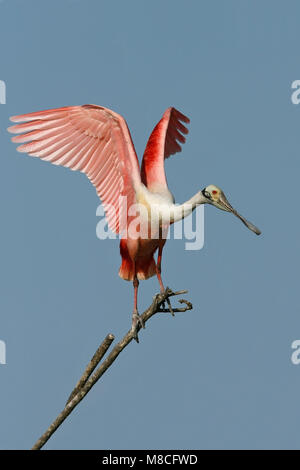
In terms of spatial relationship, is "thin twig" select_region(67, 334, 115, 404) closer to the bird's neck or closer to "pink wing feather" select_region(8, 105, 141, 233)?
"pink wing feather" select_region(8, 105, 141, 233)

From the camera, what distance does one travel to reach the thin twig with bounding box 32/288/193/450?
23.3 ft

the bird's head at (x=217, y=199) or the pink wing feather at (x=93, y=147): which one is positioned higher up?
the pink wing feather at (x=93, y=147)

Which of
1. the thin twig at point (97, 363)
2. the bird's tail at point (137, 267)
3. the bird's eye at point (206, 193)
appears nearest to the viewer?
the thin twig at point (97, 363)

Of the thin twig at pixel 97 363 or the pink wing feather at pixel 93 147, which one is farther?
the pink wing feather at pixel 93 147

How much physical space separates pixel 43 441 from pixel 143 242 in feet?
5.11

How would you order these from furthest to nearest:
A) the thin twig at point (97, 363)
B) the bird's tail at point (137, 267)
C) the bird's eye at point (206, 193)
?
the bird's tail at point (137, 267) < the bird's eye at point (206, 193) < the thin twig at point (97, 363)

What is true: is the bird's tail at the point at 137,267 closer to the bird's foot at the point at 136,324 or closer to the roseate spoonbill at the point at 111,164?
the roseate spoonbill at the point at 111,164

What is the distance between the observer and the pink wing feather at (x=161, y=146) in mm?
7684

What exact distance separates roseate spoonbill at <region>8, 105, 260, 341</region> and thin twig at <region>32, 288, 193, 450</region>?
25cm

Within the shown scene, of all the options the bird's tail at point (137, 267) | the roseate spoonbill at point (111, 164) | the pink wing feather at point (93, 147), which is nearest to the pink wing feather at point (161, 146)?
the roseate spoonbill at point (111, 164)

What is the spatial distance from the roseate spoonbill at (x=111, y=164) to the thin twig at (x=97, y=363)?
0.25m

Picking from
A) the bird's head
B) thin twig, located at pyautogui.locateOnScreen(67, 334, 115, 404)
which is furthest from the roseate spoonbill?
thin twig, located at pyautogui.locateOnScreen(67, 334, 115, 404)
